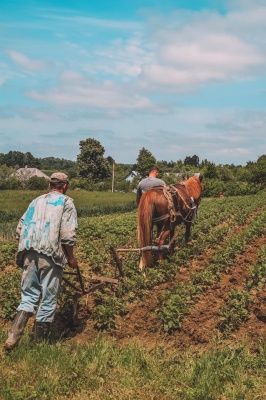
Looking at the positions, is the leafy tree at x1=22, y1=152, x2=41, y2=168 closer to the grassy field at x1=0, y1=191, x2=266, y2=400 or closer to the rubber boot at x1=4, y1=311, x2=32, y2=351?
the grassy field at x1=0, y1=191, x2=266, y2=400

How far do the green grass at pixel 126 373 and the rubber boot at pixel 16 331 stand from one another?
3.6 inches

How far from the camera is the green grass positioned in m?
3.92

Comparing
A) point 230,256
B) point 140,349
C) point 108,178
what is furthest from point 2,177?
point 140,349

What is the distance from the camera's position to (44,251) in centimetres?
507

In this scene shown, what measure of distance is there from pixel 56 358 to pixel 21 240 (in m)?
1.52

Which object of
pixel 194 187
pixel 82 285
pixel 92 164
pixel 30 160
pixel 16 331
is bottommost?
pixel 16 331

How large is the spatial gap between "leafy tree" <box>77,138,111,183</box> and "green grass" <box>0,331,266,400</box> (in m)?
75.8

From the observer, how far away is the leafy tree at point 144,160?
8796 centimetres

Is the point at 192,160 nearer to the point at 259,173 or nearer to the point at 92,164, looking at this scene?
the point at 92,164

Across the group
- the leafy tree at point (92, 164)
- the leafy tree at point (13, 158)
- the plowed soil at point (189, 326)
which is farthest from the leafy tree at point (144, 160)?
the plowed soil at point (189, 326)

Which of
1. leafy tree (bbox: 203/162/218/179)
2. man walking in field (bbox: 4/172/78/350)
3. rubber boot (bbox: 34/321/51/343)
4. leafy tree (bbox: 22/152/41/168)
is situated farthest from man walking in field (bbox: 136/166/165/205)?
leafy tree (bbox: 22/152/41/168)

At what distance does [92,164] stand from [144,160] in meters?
15.1

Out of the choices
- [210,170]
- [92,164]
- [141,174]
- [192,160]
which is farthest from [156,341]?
[192,160]

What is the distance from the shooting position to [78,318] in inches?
248
